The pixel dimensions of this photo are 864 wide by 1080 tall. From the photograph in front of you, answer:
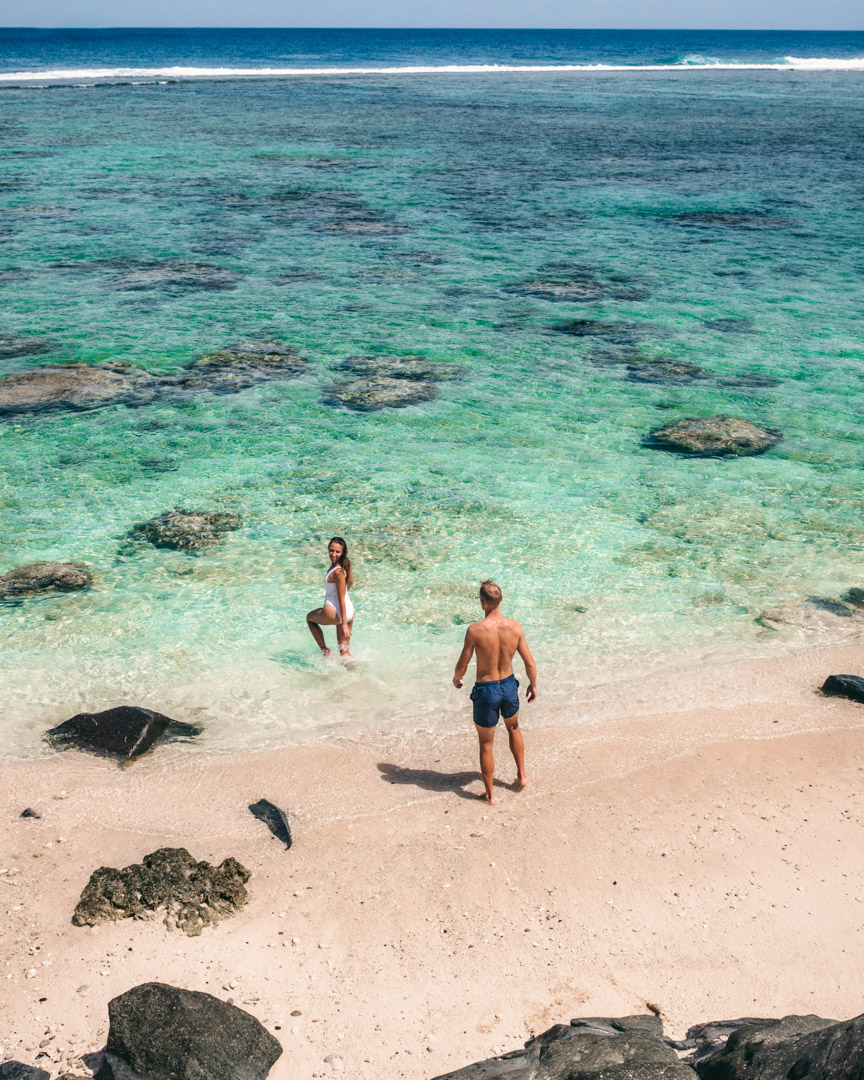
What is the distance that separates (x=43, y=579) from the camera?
11.1m

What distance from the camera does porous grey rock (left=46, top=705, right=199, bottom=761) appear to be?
319 inches

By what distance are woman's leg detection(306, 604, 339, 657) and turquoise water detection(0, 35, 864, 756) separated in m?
0.25

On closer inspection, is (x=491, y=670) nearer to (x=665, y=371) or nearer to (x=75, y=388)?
(x=665, y=371)

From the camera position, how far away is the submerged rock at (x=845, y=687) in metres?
8.89

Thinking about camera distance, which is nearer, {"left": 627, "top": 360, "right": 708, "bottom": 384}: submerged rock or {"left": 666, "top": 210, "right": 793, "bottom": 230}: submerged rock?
{"left": 627, "top": 360, "right": 708, "bottom": 384}: submerged rock

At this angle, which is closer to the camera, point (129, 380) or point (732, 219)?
point (129, 380)

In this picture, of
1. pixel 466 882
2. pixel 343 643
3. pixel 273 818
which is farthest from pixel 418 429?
pixel 466 882

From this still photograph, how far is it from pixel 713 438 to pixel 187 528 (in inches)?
355

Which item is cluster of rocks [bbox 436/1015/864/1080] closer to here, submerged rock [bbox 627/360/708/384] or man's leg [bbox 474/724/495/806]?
man's leg [bbox 474/724/495/806]

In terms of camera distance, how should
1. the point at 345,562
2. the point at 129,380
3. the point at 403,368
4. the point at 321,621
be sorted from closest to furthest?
the point at 345,562, the point at 321,621, the point at 129,380, the point at 403,368

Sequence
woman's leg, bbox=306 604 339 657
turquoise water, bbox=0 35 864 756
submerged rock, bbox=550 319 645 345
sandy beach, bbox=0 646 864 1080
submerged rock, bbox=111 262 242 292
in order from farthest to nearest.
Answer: submerged rock, bbox=111 262 242 292 < submerged rock, bbox=550 319 645 345 < turquoise water, bbox=0 35 864 756 < woman's leg, bbox=306 604 339 657 < sandy beach, bbox=0 646 864 1080

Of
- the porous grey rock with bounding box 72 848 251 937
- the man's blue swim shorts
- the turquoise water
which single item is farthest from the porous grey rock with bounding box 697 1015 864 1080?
the turquoise water

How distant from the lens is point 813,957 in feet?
20.0

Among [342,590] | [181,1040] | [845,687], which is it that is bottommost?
[845,687]
